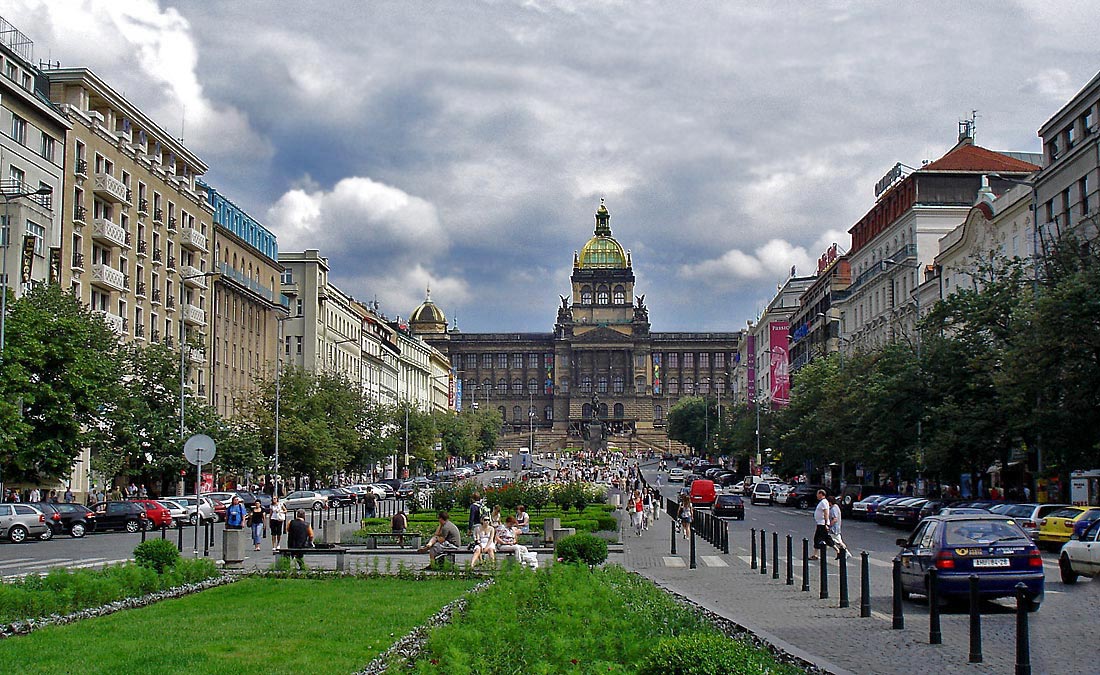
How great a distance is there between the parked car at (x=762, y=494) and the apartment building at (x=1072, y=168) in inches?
1071

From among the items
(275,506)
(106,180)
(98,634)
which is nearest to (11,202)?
(106,180)

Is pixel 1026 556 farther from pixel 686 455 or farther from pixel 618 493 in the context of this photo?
pixel 686 455

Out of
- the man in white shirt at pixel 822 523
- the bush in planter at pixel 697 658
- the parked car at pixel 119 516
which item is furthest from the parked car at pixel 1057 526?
the parked car at pixel 119 516

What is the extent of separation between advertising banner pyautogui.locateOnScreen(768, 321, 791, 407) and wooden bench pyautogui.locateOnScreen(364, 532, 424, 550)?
224 feet

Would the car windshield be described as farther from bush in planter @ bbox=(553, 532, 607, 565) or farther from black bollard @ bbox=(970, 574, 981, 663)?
bush in planter @ bbox=(553, 532, 607, 565)

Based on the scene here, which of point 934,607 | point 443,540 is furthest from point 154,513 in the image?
point 934,607

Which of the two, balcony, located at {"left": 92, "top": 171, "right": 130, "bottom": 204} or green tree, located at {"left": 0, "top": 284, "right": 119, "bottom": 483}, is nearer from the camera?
green tree, located at {"left": 0, "top": 284, "right": 119, "bottom": 483}

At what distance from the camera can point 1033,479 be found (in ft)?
175

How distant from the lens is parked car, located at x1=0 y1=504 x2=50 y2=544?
134ft

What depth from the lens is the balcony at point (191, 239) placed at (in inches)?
2963

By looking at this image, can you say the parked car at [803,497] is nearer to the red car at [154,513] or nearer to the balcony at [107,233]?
the red car at [154,513]

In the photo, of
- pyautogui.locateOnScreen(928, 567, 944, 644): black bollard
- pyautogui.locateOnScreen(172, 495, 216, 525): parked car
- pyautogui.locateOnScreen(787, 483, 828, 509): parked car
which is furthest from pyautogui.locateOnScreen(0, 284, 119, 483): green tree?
pyautogui.locateOnScreen(787, 483, 828, 509): parked car

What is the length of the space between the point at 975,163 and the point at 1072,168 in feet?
98.5

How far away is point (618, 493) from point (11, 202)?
3433 cm
